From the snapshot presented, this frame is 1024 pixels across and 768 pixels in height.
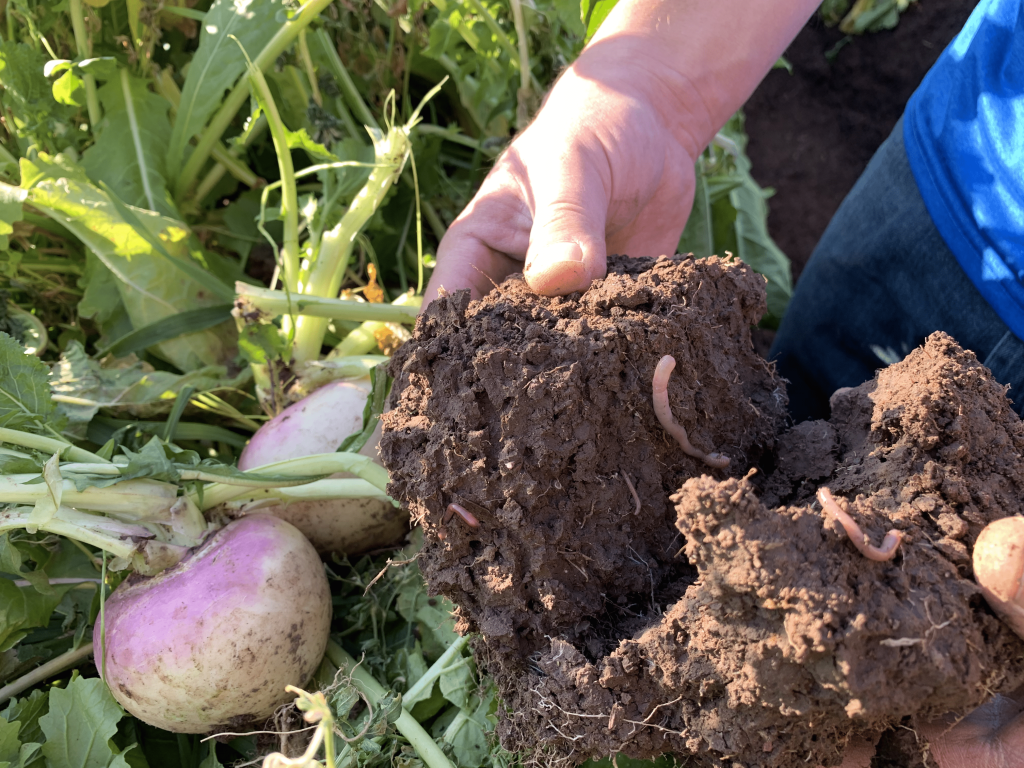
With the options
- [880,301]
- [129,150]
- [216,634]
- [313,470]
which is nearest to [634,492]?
[313,470]

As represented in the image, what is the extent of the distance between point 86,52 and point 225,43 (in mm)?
468

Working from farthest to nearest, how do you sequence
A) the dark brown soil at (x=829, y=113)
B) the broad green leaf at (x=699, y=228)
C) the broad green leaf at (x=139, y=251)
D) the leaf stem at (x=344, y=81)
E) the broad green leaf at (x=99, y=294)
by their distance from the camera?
the dark brown soil at (x=829, y=113) → the broad green leaf at (x=699, y=228) → the leaf stem at (x=344, y=81) → the broad green leaf at (x=99, y=294) → the broad green leaf at (x=139, y=251)

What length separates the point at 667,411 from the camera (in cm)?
132

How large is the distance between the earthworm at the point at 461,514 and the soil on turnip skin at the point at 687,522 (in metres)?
0.02

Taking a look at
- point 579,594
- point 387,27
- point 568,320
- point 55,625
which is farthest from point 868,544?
point 387,27

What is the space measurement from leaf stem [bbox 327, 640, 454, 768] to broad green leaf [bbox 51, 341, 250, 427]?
97 cm

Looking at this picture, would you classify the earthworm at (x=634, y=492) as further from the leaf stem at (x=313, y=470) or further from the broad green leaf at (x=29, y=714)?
the broad green leaf at (x=29, y=714)

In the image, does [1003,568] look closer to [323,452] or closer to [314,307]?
[323,452]

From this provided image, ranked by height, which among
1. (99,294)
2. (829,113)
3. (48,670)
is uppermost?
(829,113)

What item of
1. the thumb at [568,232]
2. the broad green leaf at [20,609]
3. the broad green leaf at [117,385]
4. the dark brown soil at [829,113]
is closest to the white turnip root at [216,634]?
the broad green leaf at [20,609]

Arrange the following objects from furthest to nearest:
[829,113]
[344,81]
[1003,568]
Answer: [829,113]
[344,81]
[1003,568]

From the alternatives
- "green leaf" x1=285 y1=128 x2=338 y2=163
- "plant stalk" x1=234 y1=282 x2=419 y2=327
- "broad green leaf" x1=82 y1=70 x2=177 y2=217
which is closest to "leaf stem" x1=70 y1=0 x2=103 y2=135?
"broad green leaf" x1=82 y1=70 x2=177 y2=217

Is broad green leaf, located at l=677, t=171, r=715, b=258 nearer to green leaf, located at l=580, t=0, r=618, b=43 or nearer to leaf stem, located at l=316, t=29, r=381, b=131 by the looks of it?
green leaf, located at l=580, t=0, r=618, b=43

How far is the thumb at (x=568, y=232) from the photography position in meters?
1.48
